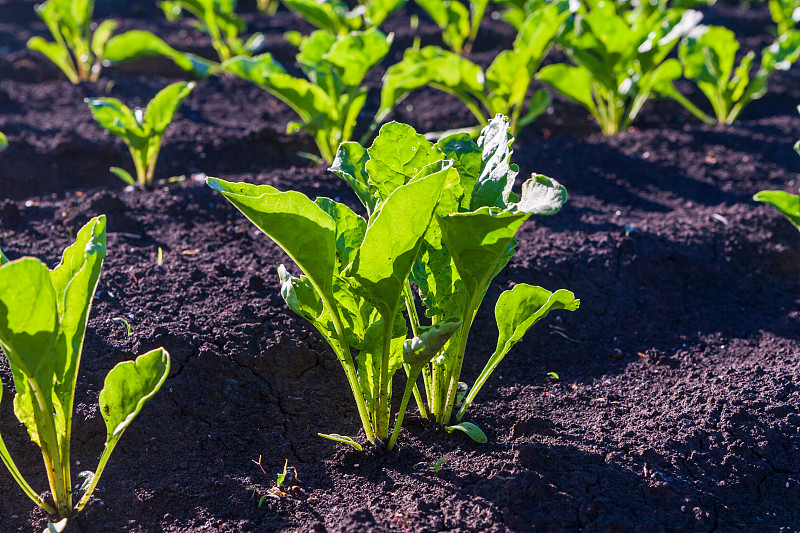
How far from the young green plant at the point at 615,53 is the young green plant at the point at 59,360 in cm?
287

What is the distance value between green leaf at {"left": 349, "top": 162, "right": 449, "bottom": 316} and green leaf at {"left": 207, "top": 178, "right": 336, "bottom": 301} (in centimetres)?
7

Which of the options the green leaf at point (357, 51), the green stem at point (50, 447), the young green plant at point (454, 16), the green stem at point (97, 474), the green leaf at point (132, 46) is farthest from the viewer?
the young green plant at point (454, 16)

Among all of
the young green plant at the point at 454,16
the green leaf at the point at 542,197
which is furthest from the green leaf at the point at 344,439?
the young green plant at the point at 454,16

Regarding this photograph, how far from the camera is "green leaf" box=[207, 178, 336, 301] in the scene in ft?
4.70

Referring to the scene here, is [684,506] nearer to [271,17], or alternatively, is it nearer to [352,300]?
[352,300]

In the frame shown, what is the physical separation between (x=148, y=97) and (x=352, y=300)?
351cm

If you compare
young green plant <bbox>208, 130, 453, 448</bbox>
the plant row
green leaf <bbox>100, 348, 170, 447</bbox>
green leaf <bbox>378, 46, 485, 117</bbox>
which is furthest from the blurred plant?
green leaf <bbox>100, 348, 170, 447</bbox>

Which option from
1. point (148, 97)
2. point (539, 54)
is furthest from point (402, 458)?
point (148, 97)

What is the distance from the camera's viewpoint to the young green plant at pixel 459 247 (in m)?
1.68

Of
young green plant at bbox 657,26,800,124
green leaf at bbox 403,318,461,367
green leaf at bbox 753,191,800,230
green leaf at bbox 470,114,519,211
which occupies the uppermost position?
green leaf at bbox 470,114,519,211

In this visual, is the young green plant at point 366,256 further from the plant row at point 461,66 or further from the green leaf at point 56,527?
the plant row at point 461,66

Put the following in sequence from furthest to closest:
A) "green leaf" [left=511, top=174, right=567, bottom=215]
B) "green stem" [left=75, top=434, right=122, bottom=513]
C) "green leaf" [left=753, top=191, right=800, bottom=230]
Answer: "green leaf" [left=753, top=191, right=800, bottom=230] → "green stem" [left=75, top=434, right=122, bottom=513] → "green leaf" [left=511, top=174, right=567, bottom=215]

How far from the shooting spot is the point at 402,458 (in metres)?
1.89

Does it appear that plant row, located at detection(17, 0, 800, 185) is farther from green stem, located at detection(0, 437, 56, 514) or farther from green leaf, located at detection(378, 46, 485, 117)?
green stem, located at detection(0, 437, 56, 514)
